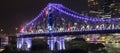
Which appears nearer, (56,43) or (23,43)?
(56,43)

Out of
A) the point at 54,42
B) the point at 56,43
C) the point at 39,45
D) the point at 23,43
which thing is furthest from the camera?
the point at 23,43

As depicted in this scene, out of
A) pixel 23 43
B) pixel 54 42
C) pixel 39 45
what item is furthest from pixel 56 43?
pixel 23 43

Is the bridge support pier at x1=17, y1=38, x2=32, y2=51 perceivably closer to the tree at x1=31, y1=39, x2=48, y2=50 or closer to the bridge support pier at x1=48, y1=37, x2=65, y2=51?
the tree at x1=31, y1=39, x2=48, y2=50

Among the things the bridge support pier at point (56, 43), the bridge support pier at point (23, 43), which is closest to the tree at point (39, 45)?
the bridge support pier at point (56, 43)

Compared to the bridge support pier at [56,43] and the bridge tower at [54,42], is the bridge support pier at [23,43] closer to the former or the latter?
the bridge tower at [54,42]

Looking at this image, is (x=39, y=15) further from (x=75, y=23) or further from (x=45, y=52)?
(x=45, y=52)

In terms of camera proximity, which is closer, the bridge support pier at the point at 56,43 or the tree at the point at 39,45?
the tree at the point at 39,45

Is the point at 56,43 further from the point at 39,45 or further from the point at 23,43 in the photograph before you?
the point at 23,43

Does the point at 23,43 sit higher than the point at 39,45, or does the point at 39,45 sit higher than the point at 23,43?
the point at 23,43

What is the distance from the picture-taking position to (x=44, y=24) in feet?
234

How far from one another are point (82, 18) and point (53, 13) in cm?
620

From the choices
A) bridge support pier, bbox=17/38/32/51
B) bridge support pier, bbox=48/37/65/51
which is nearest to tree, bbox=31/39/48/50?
bridge support pier, bbox=48/37/65/51

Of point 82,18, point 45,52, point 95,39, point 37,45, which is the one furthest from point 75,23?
point 95,39

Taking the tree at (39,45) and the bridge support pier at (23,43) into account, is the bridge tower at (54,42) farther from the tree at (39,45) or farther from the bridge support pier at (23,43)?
the bridge support pier at (23,43)
